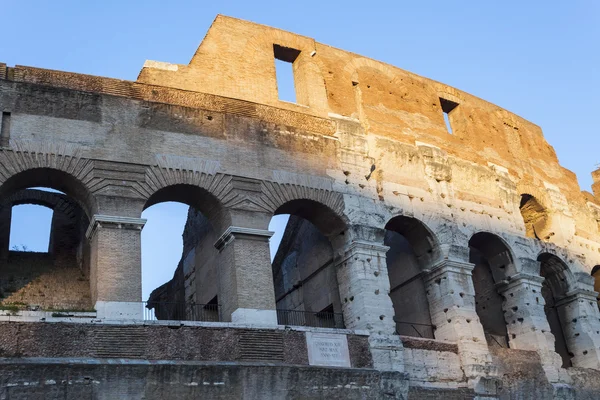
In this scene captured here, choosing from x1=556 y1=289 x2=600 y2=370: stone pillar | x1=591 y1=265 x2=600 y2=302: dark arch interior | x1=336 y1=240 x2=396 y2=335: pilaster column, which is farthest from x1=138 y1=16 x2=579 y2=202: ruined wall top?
x1=556 y1=289 x2=600 y2=370: stone pillar

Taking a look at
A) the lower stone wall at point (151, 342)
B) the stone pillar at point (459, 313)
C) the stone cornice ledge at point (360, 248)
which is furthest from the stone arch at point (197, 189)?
the stone pillar at point (459, 313)

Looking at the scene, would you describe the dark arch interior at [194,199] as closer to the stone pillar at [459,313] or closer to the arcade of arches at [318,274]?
the arcade of arches at [318,274]

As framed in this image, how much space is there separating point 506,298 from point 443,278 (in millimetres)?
2336

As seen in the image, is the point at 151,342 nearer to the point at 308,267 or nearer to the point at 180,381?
the point at 180,381

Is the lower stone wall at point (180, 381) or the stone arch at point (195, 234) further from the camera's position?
the stone arch at point (195, 234)

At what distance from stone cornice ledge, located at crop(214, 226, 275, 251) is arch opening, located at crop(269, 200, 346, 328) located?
3.04ft

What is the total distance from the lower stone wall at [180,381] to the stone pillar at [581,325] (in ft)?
21.1

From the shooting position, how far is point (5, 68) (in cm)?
1238

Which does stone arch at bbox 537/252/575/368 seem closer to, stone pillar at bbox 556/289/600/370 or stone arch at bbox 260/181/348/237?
stone pillar at bbox 556/289/600/370

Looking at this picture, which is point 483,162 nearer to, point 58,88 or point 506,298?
point 506,298

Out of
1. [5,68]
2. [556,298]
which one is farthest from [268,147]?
[556,298]

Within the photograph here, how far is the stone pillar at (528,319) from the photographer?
602 inches

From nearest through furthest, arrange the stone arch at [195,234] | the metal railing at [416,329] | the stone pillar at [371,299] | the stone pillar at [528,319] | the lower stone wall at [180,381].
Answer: the lower stone wall at [180,381] < the stone arch at [195,234] < the stone pillar at [371,299] < the metal railing at [416,329] < the stone pillar at [528,319]

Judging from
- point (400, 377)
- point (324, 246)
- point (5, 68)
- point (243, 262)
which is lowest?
point (400, 377)
